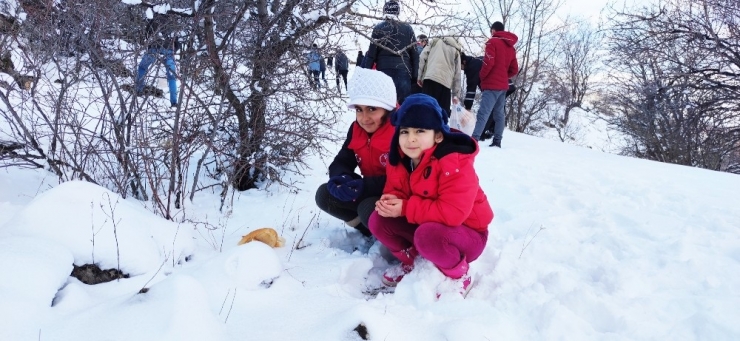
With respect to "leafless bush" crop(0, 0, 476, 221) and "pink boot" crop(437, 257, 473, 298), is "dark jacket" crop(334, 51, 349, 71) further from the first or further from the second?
"pink boot" crop(437, 257, 473, 298)

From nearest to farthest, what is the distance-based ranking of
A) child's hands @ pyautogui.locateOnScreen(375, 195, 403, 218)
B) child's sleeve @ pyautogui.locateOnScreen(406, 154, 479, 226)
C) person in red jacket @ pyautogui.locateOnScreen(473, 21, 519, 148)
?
child's sleeve @ pyautogui.locateOnScreen(406, 154, 479, 226) → child's hands @ pyautogui.locateOnScreen(375, 195, 403, 218) → person in red jacket @ pyautogui.locateOnScreen(473, 21, 519, 148)

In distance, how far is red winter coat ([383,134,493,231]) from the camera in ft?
6.10

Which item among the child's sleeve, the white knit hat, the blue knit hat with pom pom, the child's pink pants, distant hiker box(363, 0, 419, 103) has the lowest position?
the child's pink pants

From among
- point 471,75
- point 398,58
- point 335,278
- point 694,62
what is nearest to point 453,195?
point 335,278

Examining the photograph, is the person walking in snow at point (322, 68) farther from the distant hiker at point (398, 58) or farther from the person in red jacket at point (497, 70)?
A: the person in red jacket at point (497, 70)

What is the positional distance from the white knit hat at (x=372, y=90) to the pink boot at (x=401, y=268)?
77cm

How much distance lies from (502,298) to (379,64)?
358cm

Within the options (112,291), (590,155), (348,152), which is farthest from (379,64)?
(112,291)

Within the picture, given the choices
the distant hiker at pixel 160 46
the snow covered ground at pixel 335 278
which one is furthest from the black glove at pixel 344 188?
the distant hiker at pixel 160 46

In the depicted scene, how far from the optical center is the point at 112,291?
5.72 feet

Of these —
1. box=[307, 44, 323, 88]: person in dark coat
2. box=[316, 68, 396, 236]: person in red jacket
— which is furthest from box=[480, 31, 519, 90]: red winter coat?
box=[316, 68, 396, 236]: person in red jacket

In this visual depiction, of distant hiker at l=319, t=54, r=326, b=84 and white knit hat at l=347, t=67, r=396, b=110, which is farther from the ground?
distant hiker at l=319, t=54, r=326, b=84

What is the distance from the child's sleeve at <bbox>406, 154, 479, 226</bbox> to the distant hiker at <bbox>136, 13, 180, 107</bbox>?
1.79 m

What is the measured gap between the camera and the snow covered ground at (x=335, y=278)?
1449 millimetres
